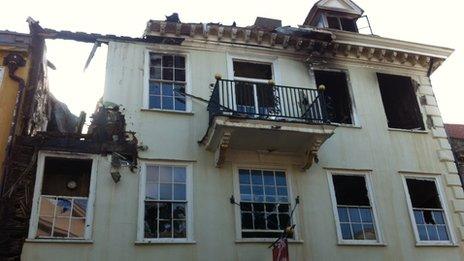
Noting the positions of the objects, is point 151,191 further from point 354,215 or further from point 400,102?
point 400,102

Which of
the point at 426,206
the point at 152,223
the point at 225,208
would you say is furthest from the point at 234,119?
the point at 426,206

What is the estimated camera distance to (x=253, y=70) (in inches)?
562

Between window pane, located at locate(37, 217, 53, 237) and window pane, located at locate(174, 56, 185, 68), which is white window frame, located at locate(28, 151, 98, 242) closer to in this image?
window pane, located at locate(37, 217, 53, 237)

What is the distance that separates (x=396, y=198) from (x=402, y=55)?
491cm

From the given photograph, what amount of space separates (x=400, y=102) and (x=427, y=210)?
3.80m

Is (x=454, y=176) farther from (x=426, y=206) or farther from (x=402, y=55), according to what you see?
(x=402, y=55)

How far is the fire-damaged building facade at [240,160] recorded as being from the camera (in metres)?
10.7

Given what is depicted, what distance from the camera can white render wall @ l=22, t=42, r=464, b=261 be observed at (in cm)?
1061

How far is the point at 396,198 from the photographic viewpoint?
41.6 feet

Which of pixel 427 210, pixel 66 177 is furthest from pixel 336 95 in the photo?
pixel 66 177

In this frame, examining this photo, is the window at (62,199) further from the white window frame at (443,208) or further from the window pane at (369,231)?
the white window frame at (443,208)

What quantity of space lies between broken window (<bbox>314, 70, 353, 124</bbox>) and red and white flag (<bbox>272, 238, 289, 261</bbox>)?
5250 mm

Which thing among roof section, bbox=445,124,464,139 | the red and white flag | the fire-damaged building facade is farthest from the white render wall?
roof section, bbox=445,124,464,139

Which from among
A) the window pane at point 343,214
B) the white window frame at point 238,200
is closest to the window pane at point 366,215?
the window pane at point 343,214
